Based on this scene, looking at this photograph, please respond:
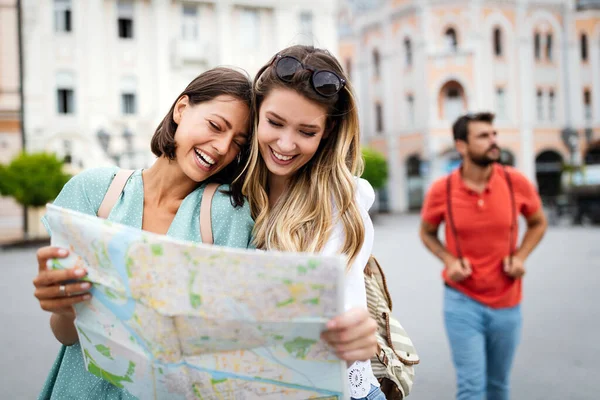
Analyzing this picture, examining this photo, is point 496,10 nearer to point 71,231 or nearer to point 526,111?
point 526,111

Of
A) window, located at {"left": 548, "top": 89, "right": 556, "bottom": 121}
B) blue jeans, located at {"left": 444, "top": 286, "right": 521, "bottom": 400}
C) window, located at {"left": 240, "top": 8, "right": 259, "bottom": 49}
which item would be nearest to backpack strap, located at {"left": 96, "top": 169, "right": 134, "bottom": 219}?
blue jeans, located at {"left": 444, "top": 286, "right": 521, "bottom": 400}

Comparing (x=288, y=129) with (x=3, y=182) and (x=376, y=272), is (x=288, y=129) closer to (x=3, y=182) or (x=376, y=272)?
(x=376, y=272)

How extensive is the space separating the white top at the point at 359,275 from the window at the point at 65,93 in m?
23.9

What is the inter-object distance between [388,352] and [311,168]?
63cm

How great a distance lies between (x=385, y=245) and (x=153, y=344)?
14861 millimetres

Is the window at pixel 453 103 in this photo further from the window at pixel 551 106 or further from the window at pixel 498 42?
the window at pixel 551 106

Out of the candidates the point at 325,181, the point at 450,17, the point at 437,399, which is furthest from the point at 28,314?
the point at 450,17

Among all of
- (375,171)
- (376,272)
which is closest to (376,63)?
(375,171)

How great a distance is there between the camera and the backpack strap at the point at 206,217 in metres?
1.64

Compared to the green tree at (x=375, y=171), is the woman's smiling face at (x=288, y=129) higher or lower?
lower

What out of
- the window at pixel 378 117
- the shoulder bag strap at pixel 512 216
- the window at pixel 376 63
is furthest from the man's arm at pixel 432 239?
the window at pixel 376 63

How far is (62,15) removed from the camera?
914 inches

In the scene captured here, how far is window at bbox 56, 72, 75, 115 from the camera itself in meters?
23.1

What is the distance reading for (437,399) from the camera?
14.5ft
